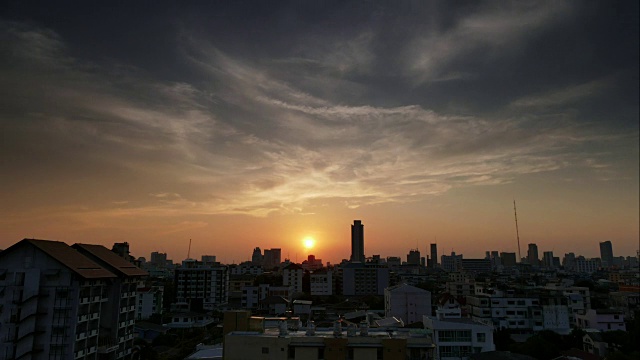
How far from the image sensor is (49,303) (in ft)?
80.7

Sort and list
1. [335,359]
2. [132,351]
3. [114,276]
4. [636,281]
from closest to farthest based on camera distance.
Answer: [335,359]
[114,276]
[132,351]
[636,281]

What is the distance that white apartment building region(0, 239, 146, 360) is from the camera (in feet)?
78.0

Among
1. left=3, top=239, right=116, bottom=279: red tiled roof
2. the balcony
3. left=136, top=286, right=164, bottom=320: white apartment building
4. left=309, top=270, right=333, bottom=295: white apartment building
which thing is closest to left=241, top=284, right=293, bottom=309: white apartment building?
left=136, top=286, right=164, bottom=320: white apartment building

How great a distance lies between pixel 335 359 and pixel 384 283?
2561 inches

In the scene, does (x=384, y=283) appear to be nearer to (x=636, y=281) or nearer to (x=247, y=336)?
(x=636, y=281)

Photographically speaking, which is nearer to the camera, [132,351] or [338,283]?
[132,351]

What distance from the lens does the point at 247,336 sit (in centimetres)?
1755

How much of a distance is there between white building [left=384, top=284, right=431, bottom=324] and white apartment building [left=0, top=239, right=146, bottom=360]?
91.9ft

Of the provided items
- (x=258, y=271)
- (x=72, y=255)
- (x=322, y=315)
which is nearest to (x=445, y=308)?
(x=322, y=315)

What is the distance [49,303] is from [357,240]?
463 ft

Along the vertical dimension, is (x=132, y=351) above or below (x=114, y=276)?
below

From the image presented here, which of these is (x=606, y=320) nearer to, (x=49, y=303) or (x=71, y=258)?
(x=71, y=258)

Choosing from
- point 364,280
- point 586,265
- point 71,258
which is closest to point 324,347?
point 71,258

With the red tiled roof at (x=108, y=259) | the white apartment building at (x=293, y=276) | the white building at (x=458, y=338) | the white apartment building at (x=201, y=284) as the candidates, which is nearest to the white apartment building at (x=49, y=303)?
the red tiled roof at (x=108, y=259)
